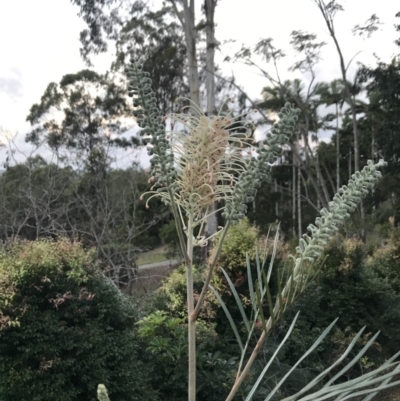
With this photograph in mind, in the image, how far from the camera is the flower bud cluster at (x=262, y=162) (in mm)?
761

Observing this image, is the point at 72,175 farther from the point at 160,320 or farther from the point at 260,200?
the point at 260,200

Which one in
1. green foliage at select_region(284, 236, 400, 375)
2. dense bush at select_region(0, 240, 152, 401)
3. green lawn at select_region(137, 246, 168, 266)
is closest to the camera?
dense bush at select_region(0, 240, 152, 401)

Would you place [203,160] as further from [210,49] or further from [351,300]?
[210,49]

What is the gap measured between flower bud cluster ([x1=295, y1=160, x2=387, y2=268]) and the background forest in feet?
0.46

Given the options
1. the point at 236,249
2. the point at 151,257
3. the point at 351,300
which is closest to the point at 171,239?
the point at 151,257

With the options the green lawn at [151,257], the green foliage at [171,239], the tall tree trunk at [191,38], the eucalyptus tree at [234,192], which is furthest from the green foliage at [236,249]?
the green lawn at [151,257]

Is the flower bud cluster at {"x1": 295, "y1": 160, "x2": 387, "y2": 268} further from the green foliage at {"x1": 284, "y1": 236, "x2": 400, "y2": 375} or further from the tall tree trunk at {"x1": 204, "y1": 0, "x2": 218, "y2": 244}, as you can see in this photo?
the tall tree trunk at {"x1": 204, "y1": 0, "x2": 218, "y2": 244}

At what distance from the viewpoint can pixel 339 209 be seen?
778mm

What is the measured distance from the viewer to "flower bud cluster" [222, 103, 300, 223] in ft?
2.50

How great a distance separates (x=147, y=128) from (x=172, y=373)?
334 cm

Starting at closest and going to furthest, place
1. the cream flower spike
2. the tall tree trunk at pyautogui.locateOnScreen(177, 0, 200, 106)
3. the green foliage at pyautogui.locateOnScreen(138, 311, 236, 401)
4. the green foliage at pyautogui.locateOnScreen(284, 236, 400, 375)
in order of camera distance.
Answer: the cream flower spike
the green foliage at pyautogui.locateOnScreen(138, 311, 236, 401)
the green foliage at pyautogui.locateOnScreen(284, 236, 400, 375)
the tall tree trunk at pyautogui.locateOnScreen(177, 0, 200, 106)

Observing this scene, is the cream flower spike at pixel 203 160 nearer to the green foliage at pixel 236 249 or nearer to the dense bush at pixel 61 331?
the dense bush at pixel 61 331

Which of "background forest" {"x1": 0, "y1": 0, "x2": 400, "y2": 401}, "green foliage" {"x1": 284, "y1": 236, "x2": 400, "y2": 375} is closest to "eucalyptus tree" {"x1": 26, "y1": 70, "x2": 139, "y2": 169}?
"background forest" {"x1": 0, "y1": 0, "x2": 400, "y2": 401}

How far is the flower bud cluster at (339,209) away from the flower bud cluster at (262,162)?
0.45 feet
